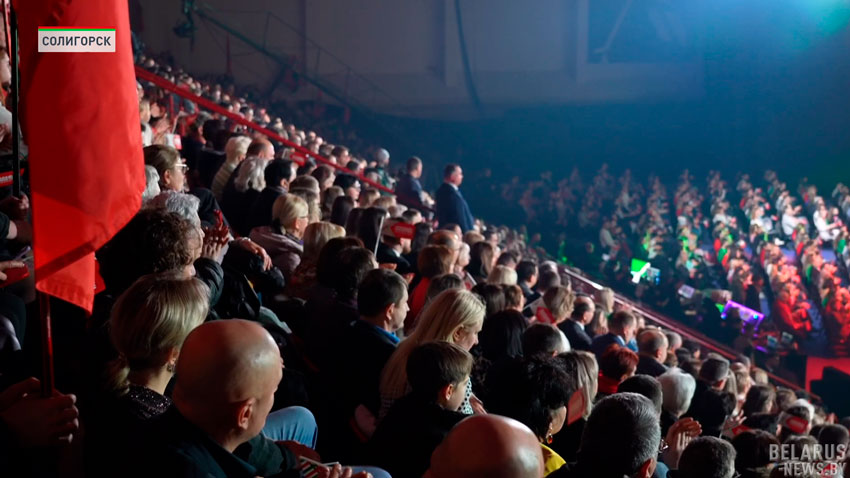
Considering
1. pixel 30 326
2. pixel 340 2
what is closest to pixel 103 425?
pixel 30 326

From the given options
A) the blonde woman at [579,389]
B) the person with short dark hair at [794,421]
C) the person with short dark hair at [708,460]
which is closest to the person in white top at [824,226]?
the person with short dark hair at [794,421]

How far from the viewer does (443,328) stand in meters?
3.18

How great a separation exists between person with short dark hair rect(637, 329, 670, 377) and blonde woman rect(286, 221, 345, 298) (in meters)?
2.08

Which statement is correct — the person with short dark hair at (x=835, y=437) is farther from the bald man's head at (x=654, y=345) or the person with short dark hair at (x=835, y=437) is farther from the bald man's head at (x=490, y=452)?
the bald man's head at (x=490, y=452)

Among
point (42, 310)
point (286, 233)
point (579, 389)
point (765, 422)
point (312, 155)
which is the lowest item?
point (765, 422)

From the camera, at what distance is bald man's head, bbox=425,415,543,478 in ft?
5.70

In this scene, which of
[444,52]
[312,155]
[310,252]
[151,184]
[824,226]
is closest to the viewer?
[151,184]

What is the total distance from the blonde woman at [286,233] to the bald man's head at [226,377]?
2.72 metres

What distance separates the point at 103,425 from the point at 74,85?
80 centimetres

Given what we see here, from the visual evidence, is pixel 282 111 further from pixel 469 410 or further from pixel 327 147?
pixel 469 410

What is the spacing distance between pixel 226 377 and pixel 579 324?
4380 mm

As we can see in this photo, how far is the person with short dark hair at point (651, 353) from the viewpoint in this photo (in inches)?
204

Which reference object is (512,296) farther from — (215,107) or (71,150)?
(215,107)

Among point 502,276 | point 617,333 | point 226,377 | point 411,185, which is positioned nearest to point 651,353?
point 617,333
